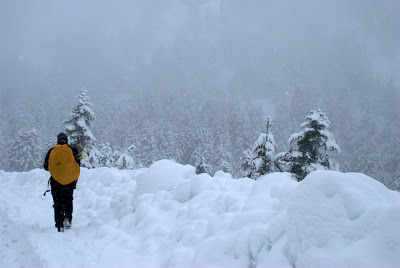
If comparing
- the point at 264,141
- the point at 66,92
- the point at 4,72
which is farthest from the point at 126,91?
the point at 264,141

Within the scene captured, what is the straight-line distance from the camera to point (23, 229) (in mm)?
5004

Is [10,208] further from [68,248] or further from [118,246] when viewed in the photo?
[118,246]

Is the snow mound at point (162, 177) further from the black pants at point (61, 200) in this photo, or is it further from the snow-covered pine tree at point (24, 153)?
the snow-covered pine tree at point (24, 153)

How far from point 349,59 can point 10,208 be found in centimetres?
23714

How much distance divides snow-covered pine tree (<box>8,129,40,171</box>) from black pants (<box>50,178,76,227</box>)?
1929 inches

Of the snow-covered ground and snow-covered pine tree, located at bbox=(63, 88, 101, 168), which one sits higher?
snow-covered pine tree, located at bbox=(63, 88, 101, 168)

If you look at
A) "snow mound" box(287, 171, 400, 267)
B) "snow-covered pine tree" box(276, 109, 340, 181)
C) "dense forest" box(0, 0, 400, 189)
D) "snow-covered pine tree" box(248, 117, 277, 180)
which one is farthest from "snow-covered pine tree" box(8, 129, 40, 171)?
"snow mound" box(287, 171, 400, 267)

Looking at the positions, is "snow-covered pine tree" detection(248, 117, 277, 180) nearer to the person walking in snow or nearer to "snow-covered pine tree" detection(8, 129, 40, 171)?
the person walking in snow

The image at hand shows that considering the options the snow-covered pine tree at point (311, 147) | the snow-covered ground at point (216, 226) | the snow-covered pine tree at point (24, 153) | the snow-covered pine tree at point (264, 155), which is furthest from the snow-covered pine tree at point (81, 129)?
the snow-covered pine tree at point (24, 153)

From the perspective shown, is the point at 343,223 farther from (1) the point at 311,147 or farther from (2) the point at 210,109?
(2) the point at 210,109

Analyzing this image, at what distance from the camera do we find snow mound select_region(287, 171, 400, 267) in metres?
2.36

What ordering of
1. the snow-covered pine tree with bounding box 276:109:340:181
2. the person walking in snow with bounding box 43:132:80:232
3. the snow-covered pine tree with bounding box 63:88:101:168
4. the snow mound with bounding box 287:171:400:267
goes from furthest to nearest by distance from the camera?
the snow-covered pine tree with bounding box 63:88:101:168 → the snow-covered pine tree with bounding box 276:109:340:181 → the person walking in snow with bounding box 43:132:80:232 → the snow mound with bounding box 287:171:400:267

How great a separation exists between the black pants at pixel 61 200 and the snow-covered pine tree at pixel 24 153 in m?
49.0

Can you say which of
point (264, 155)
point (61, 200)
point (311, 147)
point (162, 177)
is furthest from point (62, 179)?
point (311, 147)
